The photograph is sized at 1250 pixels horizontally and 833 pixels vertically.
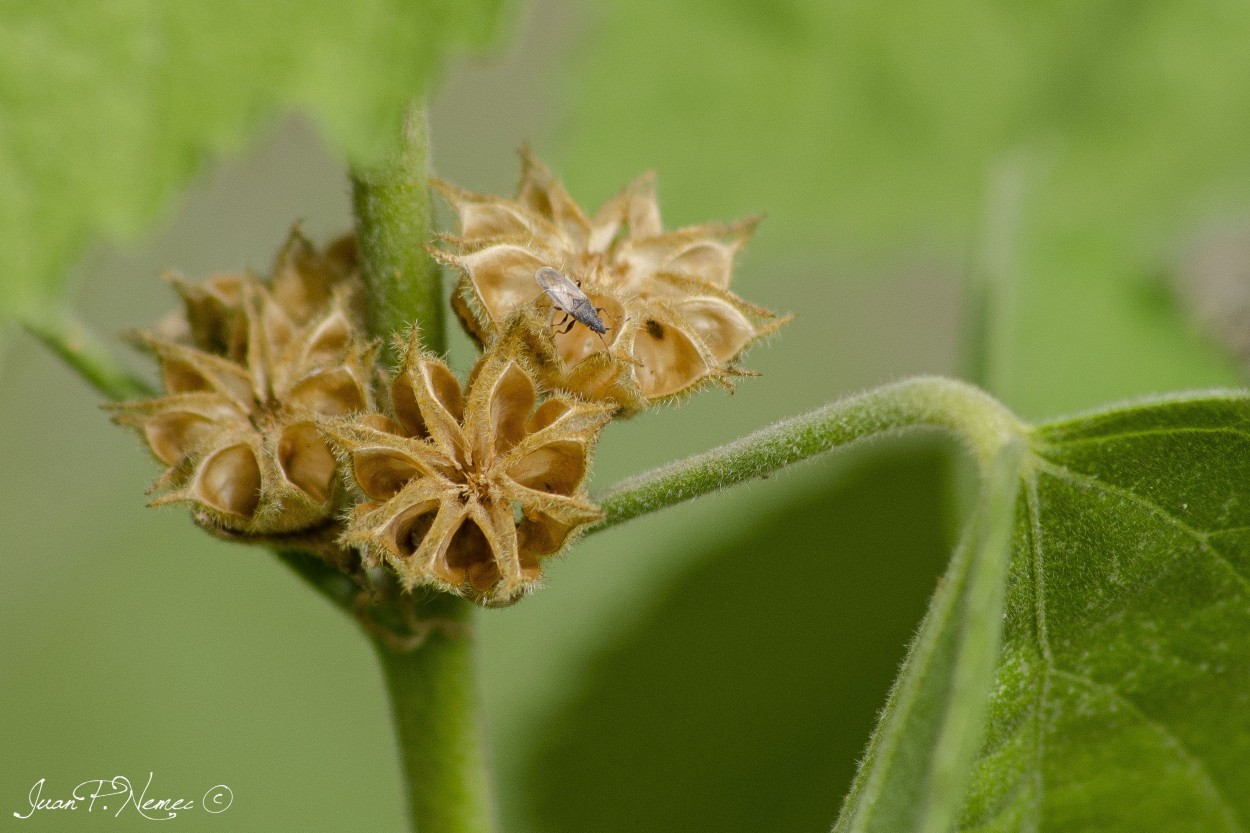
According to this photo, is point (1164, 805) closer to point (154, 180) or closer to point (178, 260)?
point (154, 180)

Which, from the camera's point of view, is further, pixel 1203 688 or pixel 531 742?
pixel 531 742

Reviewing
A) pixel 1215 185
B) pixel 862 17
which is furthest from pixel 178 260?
pixel 1215 185

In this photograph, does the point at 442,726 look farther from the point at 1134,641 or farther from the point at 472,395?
the point at 1134,641

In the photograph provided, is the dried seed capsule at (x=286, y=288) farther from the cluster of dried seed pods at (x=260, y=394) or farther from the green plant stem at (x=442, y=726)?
the green plant stem at (x=442, y=726)

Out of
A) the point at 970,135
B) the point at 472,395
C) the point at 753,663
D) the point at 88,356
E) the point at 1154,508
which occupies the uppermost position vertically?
the point at 970,135

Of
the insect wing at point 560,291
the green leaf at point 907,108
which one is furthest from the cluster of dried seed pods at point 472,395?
the green leaf at point 907,108

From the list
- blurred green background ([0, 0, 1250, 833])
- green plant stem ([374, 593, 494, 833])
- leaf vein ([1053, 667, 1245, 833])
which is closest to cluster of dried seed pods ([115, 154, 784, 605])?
green plant stem ([374, 593, 494, 833])

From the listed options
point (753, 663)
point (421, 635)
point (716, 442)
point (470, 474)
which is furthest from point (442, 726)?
point (716, 442)
